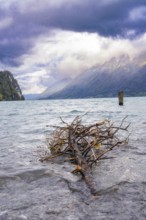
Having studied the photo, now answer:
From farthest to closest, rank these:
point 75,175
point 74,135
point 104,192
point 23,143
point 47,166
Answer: point 23,143 < point 74,135 < point 47,166 < point 75,175 < point 104,192

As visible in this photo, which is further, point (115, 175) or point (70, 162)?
point (70, 162)

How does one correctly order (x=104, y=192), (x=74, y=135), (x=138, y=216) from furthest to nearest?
(x=74, y=135), (x=104, y=192), (x=138, y=216)

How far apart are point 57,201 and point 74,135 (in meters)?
5.41

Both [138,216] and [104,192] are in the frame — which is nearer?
[138,216]

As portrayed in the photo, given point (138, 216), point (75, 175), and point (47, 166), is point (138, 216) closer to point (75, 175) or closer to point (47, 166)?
point (75, 175)

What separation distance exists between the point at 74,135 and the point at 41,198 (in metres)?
5.22

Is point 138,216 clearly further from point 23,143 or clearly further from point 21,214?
point 23,143

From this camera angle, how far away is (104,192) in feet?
22.7

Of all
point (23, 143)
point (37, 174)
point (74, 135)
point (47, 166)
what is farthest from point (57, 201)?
point (23, 143)

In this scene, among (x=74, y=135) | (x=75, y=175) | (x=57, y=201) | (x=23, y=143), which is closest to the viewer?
(x=57, y=201)

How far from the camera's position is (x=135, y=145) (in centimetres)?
1416

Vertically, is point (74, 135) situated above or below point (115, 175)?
above

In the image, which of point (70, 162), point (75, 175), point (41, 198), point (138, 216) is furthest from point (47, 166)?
point (138, 216)

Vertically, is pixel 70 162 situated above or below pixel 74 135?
below
